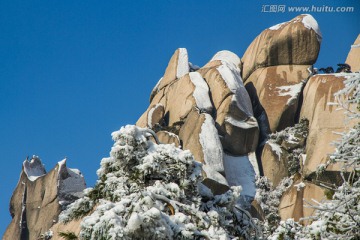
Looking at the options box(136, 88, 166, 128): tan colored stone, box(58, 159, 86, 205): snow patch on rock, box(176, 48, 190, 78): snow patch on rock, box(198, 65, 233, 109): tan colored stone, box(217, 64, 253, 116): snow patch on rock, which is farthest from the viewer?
box(176, 48, 190, 78): snow patch on rock

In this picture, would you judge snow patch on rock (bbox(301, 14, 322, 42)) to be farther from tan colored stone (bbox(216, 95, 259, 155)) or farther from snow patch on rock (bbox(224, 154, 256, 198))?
snow patch on rock (bbox(224, 154, 256, 198))

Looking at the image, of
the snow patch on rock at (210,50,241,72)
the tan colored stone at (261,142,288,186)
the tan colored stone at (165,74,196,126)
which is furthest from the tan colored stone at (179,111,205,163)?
the snow patch on rock at (210,50,241,72)

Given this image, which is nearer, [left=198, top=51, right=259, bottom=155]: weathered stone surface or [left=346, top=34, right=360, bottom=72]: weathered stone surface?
[left=198, top=51, right=259, bottom=155]: weathered stone surface

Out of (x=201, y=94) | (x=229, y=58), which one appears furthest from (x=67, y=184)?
(x=229, y=58)

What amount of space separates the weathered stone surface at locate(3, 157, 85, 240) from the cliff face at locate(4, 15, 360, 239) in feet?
0.22

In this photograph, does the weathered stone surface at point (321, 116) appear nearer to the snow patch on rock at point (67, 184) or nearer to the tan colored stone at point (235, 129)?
the tan colored stone at point (235, 129)

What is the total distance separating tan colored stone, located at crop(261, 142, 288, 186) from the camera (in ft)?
115

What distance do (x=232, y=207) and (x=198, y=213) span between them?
178cm

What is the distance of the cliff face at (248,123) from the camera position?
109ft

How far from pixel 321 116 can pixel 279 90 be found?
5.56 m

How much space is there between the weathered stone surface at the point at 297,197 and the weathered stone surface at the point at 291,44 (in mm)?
10924

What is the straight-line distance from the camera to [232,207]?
1220 centimetres

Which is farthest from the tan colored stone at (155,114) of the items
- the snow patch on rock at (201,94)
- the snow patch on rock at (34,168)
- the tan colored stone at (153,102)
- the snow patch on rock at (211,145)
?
the snow patch on rock at (34,168)

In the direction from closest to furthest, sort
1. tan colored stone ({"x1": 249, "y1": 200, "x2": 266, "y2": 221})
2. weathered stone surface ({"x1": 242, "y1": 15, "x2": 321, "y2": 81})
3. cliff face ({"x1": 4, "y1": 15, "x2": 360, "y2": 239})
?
1. tan colored stone ({"x1": 249, "y1": 200, "x2": 266, "y2": 221})
2. cliff face ({"x1": 4, "y1": 15, "x2": 360, "y2": 239})
3. weathered stone surface ({"x1": 242, "y1": 15, "x2": 321, "y2": 81})
